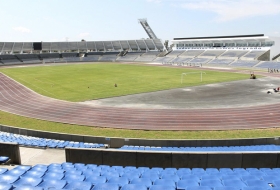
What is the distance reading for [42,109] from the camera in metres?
29.5

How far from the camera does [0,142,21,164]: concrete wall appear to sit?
1227 cm

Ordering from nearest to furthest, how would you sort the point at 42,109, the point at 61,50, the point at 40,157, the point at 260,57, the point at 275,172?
1. the point at 275,172
2. the point at 40,157
3. the point at 42,109
4. the point at 260,57
5. the point at 61,50

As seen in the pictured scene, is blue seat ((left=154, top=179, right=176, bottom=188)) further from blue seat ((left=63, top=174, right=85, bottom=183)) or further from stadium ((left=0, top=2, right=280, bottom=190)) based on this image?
blue seat ((left=63, top=174, right=85, bottom=183))

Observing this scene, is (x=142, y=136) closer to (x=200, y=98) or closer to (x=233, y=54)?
(x=200, y=98)

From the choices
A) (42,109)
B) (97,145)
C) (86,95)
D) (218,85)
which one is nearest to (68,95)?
(86,95)

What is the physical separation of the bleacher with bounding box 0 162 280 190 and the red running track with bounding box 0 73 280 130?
1304 cm

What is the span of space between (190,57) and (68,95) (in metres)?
70.3

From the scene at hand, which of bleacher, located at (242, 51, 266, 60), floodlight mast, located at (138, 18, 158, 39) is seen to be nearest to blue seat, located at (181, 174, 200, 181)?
bleacher, located at (242, 51, 266, 60)

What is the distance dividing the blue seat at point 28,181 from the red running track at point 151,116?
50.2 ft

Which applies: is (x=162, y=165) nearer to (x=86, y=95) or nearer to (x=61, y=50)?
(x=86, y=95)

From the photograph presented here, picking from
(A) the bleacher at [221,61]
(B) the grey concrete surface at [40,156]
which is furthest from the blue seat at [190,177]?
(A) the bleacher at [221,61]

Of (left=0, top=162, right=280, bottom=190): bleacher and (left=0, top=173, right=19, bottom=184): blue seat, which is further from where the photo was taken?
(left=0, top=173, right=19, bottom=184): blue seat

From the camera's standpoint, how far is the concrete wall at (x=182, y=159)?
1157 cm

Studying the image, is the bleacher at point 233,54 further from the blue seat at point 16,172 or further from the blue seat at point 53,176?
the blue seat at point 16,172
